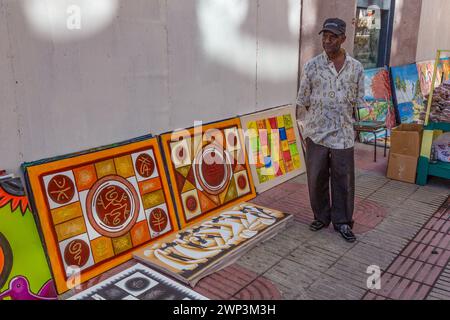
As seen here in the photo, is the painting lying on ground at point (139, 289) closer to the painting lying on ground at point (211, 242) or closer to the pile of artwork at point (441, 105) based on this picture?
the painting lying on ground at point (211, 242)

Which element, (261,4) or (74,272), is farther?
(261,4)

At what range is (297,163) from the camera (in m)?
5.88

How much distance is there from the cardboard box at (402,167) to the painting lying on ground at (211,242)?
2202mm

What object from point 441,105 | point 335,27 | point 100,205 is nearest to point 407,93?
point 441,105

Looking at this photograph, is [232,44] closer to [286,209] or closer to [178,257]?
[286,209]

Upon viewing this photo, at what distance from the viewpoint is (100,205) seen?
3559 millimetres

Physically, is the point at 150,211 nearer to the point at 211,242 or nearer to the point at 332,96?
the point at 211,242

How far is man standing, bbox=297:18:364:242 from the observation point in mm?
3807

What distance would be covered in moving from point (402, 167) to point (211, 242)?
126 inches

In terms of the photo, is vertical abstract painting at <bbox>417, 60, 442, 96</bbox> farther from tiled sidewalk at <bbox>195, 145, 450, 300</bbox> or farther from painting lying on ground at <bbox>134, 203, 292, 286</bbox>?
painting lying on ground at <bbox>134, 203, 292, 286</bbox>

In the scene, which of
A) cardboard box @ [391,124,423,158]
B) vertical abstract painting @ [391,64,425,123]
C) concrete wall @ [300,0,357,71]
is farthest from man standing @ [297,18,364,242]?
vertical abstract painting @ [391,64,425,123]

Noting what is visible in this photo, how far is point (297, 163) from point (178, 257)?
2809mm

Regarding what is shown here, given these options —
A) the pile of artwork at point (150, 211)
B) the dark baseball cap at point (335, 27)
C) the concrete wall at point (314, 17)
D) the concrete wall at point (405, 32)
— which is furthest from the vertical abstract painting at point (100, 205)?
Result: the concrete wall at point (405, 32)
